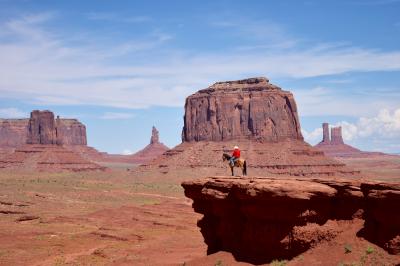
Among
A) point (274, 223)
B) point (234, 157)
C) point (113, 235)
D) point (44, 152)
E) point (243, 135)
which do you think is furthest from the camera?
point (44, 152)

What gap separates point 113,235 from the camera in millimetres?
37688

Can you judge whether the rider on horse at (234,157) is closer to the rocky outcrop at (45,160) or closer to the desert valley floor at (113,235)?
the desert valley floor at (113,235)

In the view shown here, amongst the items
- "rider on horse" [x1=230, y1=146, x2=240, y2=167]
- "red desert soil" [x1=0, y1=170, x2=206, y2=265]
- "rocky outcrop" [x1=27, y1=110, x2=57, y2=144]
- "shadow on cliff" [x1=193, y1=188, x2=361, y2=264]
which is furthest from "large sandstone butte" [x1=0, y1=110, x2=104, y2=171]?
"shadow on cliff" [x1=193, y1=188, x2=361, y2=264]

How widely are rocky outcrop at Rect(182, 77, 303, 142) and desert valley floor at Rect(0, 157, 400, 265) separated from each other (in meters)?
34.5

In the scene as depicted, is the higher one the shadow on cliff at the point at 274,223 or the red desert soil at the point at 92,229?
the shadow on cliff at the point at 274,223

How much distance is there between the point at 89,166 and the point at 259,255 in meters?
113

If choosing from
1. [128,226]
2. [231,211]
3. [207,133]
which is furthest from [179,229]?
[207,133]

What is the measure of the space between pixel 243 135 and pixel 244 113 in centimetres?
422

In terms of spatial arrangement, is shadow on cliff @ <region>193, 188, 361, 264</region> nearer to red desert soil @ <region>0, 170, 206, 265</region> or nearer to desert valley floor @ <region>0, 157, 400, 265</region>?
desert valley floor @ <region>0, 157, 400, 265</region>

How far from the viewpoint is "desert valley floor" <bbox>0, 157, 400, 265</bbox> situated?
17672mm

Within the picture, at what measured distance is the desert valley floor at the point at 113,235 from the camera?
17672 millimetres

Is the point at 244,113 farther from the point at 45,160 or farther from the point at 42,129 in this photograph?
the point at 42,129

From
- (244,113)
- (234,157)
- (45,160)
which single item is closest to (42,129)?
(45,160)

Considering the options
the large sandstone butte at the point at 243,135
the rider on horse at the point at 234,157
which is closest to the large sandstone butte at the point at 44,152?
the large sandstone butte at the point at 243,135
